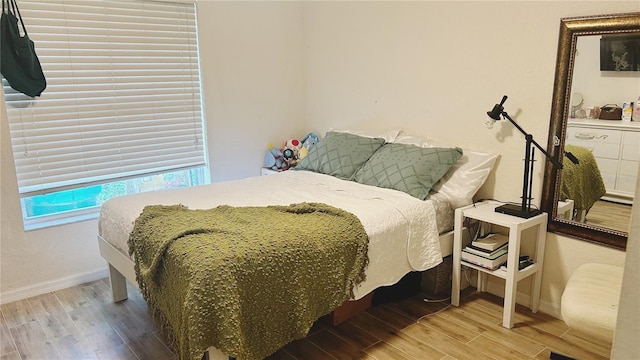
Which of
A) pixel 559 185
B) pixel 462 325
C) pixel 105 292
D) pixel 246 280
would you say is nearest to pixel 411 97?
pixel 559 185

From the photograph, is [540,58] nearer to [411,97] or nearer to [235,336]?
[411,97]

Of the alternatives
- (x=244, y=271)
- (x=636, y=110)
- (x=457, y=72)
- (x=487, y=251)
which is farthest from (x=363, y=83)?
(x=244, y=271)

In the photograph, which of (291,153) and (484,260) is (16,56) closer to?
(291,153)

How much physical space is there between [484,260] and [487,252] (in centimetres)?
5

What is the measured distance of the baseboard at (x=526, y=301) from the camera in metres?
2.66

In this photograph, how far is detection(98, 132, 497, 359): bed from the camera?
2.39 metres

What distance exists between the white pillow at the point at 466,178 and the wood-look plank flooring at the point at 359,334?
676mm

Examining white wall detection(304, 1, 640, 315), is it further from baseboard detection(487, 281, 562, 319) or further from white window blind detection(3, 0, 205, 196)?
white window blind detection(3, 0, 205, 196)

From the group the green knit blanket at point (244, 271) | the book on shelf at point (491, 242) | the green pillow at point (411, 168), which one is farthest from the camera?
the green pillow at point (411, 168)

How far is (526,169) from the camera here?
2.54m

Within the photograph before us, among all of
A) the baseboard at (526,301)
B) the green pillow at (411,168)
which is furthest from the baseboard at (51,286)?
the baseboard at (526,301)

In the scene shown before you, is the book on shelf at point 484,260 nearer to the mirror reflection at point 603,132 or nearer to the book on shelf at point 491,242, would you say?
the book on shelf at point 491,242

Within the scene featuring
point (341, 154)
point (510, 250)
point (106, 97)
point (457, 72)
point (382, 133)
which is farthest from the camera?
point (382, 133)

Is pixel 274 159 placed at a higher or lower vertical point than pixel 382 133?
lower
